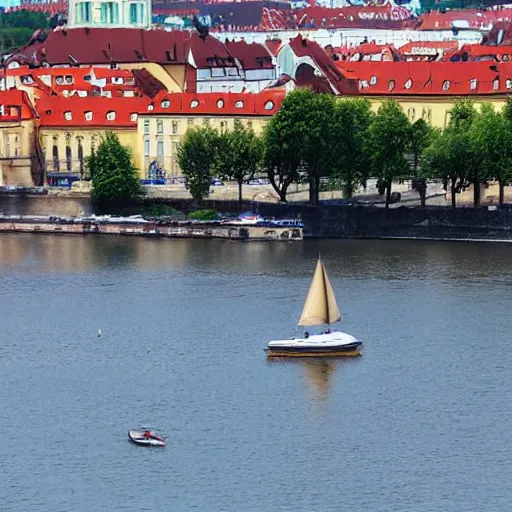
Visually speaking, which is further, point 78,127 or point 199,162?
point 78,127

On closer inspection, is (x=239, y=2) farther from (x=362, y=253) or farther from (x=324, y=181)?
(x=362, y=253)

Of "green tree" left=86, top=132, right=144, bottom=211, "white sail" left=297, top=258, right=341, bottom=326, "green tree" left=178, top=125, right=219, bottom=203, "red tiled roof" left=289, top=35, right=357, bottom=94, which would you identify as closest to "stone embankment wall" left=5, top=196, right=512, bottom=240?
"green tree" left=178, top=125, right=219, bottom=203

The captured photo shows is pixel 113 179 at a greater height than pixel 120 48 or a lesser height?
lesser

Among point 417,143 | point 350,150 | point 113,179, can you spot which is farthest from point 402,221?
point 113,179

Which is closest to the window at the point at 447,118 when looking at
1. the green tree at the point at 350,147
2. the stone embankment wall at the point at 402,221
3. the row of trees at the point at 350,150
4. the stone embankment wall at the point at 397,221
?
the row of trees at the point at 350,150

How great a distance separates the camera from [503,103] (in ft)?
276

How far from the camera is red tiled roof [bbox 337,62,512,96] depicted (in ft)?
281

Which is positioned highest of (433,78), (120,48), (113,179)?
(120,48)

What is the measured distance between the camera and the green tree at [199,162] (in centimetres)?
7544

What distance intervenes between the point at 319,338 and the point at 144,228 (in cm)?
2282

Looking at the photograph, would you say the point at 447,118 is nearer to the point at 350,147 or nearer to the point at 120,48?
the point at 350,147

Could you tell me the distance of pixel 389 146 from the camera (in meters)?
73.4

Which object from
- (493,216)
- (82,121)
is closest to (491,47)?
(82,121)

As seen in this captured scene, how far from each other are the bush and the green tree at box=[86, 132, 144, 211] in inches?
123
